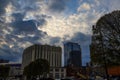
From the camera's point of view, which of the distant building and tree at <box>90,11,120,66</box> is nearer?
tree at <box>90,11,120,66</box>

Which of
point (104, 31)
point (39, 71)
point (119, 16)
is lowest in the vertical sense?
point (39, 71)

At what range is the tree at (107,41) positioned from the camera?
105 feet

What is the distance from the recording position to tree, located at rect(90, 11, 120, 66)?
105 feet

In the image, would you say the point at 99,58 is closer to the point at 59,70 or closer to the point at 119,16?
the point at 119,16

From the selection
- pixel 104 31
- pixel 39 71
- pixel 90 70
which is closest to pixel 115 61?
pixel 104 31

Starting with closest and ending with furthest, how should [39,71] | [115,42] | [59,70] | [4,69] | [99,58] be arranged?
[115,42] < [99,58] < [39,71] < [4,69] < [59,70]

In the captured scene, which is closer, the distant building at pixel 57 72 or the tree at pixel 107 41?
the tree at pixel 107 41

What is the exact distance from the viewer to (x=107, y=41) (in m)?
33.1

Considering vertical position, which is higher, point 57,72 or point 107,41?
point 107,41

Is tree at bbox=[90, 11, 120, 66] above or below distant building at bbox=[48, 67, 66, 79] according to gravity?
above

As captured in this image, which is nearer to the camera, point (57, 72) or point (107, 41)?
point (107, 41)

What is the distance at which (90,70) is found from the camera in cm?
11894

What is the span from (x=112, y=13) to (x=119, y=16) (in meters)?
1.39

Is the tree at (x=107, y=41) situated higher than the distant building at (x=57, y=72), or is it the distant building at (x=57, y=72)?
the tree at (x=107, y=41)
